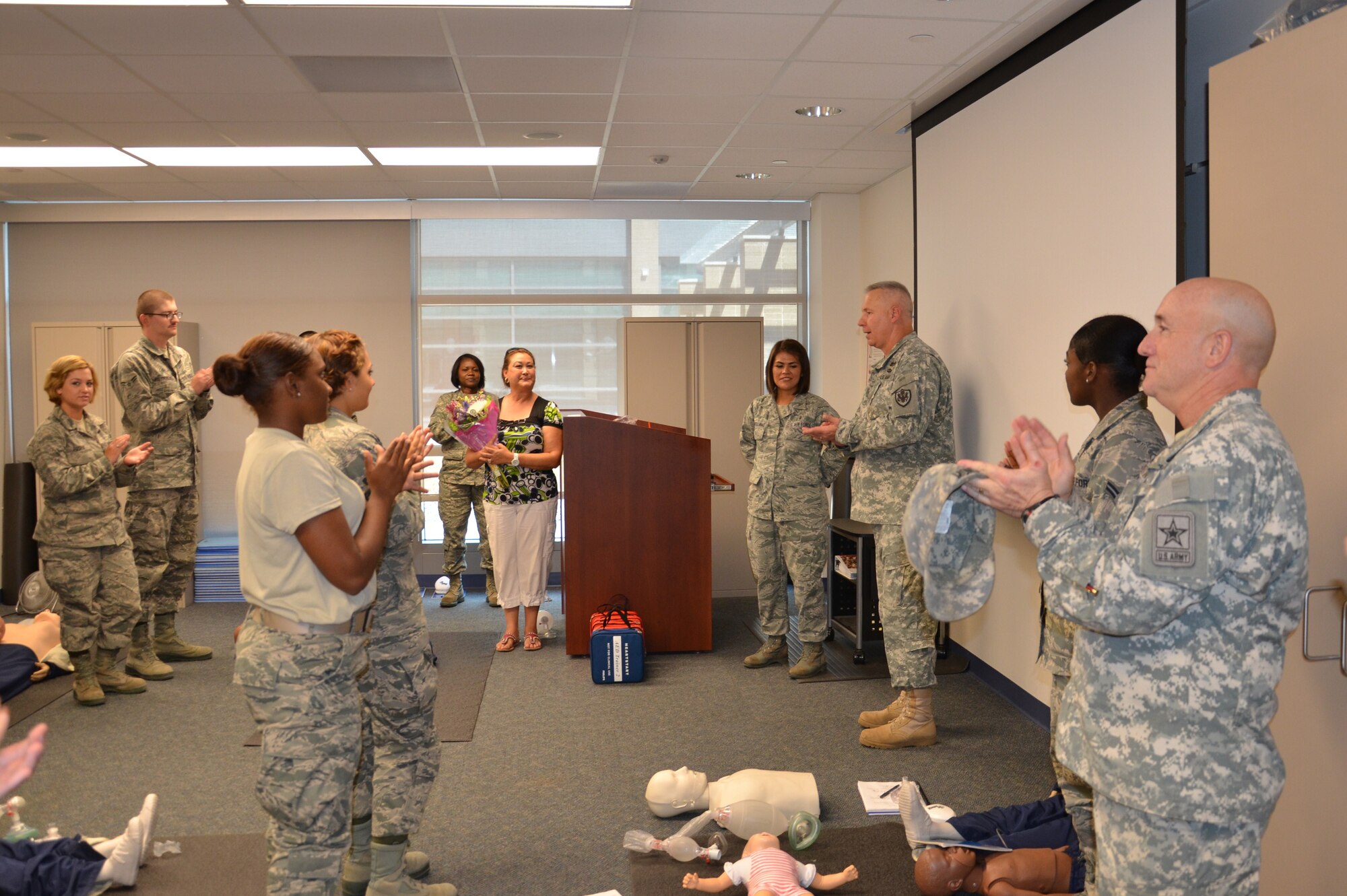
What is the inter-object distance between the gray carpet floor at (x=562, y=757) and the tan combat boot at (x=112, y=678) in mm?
82

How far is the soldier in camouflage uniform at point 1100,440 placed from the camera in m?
2.40

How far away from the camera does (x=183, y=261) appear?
7367 millimetres

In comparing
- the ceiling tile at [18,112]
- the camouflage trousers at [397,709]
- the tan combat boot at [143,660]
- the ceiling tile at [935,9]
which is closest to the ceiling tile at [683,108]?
the ceiling tile at [935,9]

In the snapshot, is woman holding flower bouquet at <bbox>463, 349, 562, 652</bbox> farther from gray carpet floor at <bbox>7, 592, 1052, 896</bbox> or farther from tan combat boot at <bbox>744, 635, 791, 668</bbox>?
tan combat boot at <bbox>744, 635, 791, 668</bbox>

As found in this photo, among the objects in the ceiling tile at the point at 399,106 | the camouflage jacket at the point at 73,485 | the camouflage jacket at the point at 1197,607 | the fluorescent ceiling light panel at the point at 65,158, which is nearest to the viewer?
the camouflage jacket at the point at 1197,607

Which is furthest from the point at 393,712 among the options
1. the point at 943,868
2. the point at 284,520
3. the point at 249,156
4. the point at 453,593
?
the point at 249,156

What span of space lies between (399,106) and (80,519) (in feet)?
8.13

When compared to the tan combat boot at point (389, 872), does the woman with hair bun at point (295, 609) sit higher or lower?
higher

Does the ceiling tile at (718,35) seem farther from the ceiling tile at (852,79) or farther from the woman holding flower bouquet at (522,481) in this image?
the woman holding flower bouquet at (522,481)

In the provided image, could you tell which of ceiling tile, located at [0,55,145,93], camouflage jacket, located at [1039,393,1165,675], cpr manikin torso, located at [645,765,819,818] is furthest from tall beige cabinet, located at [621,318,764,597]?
camouflage jacket, located at [1039,393,1165,675]

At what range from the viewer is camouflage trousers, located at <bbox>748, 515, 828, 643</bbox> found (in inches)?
192

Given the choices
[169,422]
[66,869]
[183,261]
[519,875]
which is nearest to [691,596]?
[519,875]

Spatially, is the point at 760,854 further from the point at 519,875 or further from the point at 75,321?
the point at 75,321

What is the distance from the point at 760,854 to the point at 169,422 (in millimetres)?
3831
